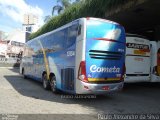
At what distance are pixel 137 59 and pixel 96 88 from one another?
4.23 metres

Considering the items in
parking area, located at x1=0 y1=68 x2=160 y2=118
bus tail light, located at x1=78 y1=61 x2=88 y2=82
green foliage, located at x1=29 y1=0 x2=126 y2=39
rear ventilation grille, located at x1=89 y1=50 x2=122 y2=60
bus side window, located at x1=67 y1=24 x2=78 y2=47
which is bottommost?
parking area, located at x1=0 y1=68 x2=160 y2=118

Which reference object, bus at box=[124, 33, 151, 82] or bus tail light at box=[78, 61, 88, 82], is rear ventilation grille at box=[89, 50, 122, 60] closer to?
bus tail light at box=[78, 61, 88, 82]

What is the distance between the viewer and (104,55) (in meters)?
9.80

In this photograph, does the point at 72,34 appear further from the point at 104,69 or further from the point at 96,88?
the point at 96,88

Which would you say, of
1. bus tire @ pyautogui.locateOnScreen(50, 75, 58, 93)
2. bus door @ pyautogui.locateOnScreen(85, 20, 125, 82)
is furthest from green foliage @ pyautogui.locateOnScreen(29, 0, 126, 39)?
bus tire @ pyautogui.locateOnScreen(50, 75, 58, 93)

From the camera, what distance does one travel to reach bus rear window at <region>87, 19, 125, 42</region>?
9523 millimetres

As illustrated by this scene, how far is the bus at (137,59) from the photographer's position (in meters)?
12.7

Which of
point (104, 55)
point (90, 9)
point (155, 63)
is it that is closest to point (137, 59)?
point (155, 63)

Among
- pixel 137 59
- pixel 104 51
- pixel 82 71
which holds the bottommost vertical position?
pixel 82 71

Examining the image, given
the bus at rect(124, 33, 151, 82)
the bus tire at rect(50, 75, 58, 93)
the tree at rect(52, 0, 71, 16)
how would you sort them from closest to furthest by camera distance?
the bus tire at rect(50, 75, 58, 93) → the bus at rect(124, 33, 151, 82) → the tree at rect(52, 0, 71, 16)

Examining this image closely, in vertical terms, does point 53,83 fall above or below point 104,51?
below

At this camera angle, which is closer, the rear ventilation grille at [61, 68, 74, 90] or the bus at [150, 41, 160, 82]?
the rear ventilation grille at [61, 68, 74, 90]

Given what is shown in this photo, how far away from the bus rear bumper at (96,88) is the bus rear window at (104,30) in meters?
1.74

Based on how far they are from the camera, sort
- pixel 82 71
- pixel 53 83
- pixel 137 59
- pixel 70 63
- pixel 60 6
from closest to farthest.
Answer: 1. pixel 82 71
2. pixel 70 63
3. pixel 53 83
4. pixel 137 59
5. pixel 60 6
